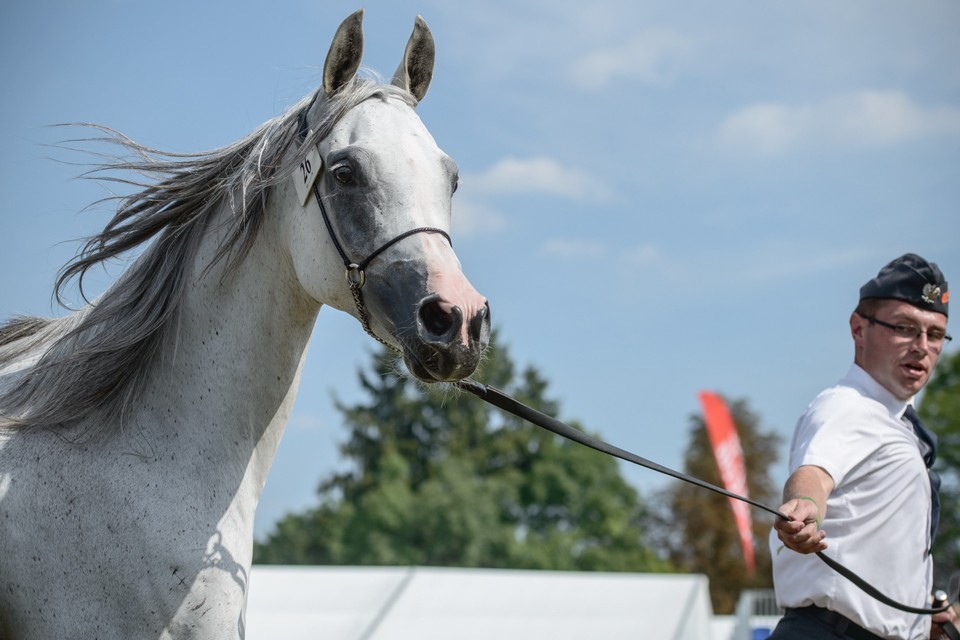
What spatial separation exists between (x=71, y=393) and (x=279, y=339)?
0.64m

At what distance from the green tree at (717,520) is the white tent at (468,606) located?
97.2 feet

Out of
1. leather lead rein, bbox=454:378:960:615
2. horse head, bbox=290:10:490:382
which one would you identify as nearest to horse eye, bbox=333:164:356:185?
horse head, bbox=290:10:490:382

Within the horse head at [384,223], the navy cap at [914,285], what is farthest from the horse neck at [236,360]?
the navy cap at [914,285]

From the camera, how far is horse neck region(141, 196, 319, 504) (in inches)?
121

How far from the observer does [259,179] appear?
326cm

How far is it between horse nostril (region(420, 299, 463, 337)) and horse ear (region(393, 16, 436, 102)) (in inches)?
41.2

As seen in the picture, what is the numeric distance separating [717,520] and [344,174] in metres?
44.3

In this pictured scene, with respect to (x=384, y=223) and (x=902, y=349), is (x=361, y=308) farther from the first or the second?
(x=902, y=349)

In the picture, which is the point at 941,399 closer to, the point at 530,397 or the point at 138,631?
the point at 530,397

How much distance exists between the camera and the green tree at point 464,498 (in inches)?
1860

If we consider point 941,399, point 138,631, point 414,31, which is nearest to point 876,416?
point 414,31

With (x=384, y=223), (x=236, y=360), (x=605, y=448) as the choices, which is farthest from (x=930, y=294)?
(x=236, y=360)

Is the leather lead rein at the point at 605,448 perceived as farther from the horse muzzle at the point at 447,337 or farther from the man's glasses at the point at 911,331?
the man's glasses at the point at 911,331

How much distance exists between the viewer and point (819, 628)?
389 centimetres
